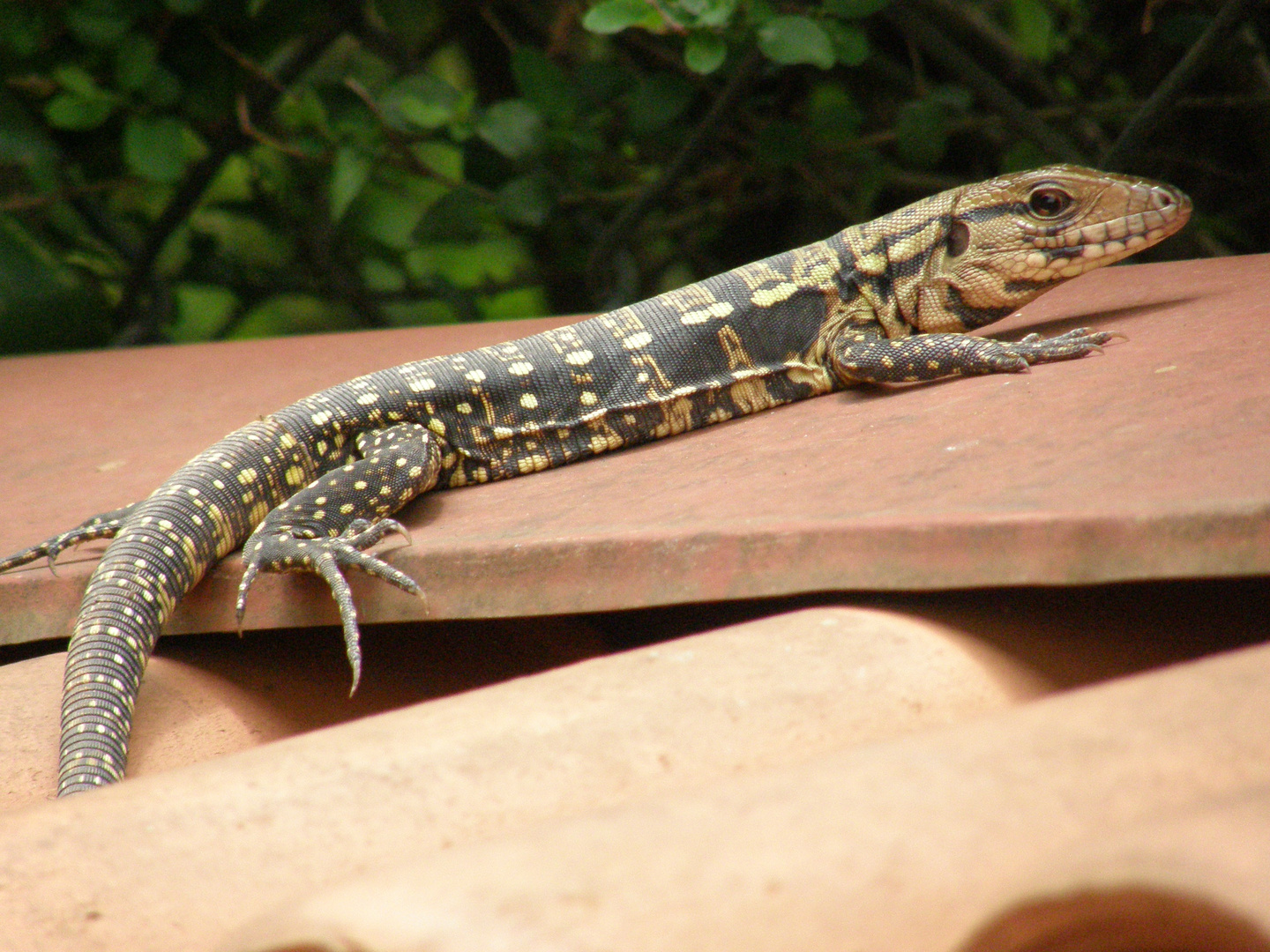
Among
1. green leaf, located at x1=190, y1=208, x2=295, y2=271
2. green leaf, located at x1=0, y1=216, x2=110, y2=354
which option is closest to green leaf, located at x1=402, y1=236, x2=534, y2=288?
green leaf, located at x1=190, y1=208, x2=295, y2=271

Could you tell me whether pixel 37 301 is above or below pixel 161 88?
below

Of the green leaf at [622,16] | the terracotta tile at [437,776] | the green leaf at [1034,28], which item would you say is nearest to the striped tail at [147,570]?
the terracotta tile at [437,776]

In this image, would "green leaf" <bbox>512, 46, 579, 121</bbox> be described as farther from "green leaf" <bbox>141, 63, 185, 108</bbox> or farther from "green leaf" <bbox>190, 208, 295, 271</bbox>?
"green leaf" <bbox>190, 208, 295, 271</bbox>

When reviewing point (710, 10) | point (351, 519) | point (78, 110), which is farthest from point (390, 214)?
point (351, 519)

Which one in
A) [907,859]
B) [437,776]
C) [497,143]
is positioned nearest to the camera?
[907,859]

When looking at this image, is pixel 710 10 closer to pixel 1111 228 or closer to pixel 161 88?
pixel 1111 228

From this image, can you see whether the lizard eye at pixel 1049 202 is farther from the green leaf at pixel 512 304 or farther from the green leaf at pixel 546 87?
the green leaf at pixel 512 304
